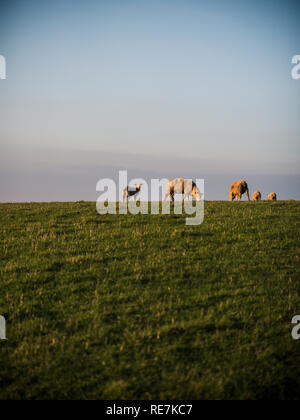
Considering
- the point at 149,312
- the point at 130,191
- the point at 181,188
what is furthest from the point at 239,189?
the point at 149,312

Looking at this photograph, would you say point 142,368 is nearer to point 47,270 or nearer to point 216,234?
point 47,270

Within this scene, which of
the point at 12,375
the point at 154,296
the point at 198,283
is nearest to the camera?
the point at 12,375

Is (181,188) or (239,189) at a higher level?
(239,189)

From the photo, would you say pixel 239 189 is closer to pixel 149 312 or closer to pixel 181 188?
pixel 181 188

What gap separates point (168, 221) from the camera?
17.9 metres

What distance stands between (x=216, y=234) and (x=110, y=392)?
34.6 ft

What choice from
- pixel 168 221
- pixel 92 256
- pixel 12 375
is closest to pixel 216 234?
pixel 168 221

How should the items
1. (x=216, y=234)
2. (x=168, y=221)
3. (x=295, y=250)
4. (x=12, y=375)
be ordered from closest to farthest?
(x=12, y=375)
(x=295, y=250)
(x=216, y=234)
(x=168, y=221)

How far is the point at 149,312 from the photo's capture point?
28.5ft

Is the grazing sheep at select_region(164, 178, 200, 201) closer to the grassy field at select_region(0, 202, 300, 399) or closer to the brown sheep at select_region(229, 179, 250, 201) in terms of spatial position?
the brown sheep at select_region(229, 179, 250, 201)

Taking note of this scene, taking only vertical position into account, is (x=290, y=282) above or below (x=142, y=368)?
above

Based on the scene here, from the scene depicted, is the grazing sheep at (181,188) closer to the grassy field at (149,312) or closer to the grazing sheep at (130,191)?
the grazing sheep at (130,191)

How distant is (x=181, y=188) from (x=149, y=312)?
74.1ft

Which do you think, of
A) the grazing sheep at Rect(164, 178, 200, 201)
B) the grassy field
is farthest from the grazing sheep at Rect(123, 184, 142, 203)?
the grassy field
